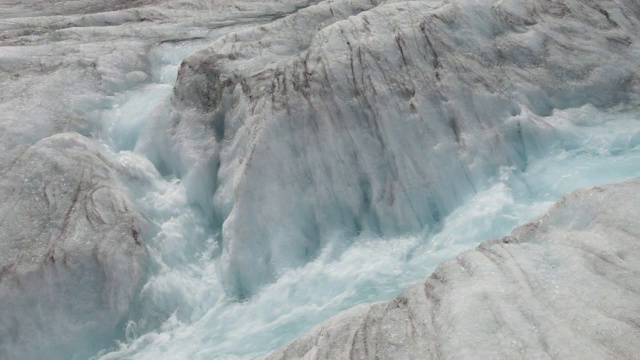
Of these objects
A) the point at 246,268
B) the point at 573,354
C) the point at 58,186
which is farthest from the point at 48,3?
the point at 573,354

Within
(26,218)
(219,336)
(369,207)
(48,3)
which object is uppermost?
(48,3)

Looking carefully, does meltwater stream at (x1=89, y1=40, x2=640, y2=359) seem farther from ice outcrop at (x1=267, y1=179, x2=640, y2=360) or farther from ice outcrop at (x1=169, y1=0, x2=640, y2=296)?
Result: ice outcrop at (x1=267, y1=179, x2=640, y2=360)

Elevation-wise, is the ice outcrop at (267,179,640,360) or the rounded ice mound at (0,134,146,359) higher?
the ice outcrop at (267,179,640,360)

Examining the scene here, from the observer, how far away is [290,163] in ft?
39.0

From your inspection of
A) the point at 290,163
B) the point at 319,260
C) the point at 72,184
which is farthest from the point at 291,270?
the point at 72,184

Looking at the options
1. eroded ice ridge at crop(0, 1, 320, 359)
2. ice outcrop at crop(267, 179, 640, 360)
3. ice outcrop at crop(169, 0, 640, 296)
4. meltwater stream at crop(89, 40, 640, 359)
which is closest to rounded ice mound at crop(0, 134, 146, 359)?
eroded ice ridge at crop(0, 1, 320, 359)

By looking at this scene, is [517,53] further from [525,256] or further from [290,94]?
[525,256]

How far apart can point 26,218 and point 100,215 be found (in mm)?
1215

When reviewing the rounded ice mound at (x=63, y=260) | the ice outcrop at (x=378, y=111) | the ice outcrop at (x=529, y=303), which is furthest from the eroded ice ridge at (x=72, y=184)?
the ice outcrop at (x=529, y=303)

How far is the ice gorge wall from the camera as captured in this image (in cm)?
1046

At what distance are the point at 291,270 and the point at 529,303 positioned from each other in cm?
526

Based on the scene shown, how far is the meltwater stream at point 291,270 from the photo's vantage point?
10.3m

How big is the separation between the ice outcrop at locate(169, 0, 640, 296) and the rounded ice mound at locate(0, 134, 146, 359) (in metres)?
1.67

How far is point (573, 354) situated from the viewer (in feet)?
19.6
